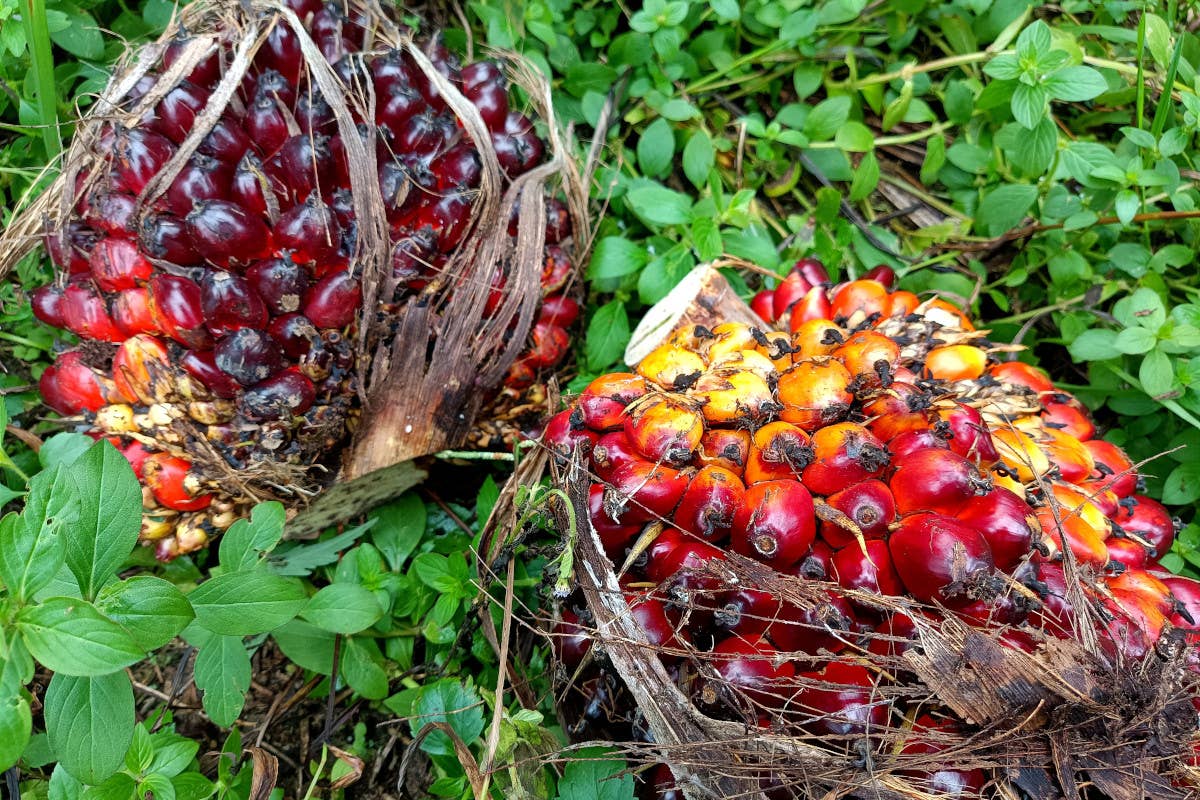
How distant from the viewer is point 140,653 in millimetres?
1333

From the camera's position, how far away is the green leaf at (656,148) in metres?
3.00

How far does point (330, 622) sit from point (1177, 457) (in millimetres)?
2663

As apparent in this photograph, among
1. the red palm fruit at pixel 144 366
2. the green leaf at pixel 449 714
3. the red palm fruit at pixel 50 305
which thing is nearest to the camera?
the green leaf at pixel 449 714

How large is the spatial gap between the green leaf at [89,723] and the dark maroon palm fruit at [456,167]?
150 centimetres

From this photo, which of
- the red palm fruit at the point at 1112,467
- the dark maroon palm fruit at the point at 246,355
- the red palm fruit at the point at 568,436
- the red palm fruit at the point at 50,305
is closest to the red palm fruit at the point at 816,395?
the red palm fruit at the point at 568,436

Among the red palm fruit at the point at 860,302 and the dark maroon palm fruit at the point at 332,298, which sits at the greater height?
the dark maroon palm fruit at the point at 332,298

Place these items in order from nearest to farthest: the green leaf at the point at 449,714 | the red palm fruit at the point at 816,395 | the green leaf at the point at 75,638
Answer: the green leaf at the point at 75,638 → the red palm fruit at the point at 816,395 → the green leaf at the point at 449,714

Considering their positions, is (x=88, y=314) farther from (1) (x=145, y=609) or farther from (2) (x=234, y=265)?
(1) (x=145, y=609)

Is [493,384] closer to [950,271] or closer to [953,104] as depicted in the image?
[950,271]

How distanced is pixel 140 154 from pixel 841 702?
2.14 meters

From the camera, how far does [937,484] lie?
1.62m

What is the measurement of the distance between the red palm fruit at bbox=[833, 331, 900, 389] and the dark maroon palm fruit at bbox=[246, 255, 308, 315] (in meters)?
1.41

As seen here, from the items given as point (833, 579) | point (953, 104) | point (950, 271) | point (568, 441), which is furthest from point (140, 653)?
point (953, 104)

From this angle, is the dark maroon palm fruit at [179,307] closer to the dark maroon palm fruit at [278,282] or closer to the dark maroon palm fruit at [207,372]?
the dark maroon palm fruit at [207,372]
